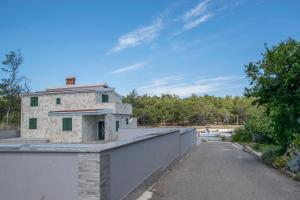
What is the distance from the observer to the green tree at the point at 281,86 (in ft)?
57.4

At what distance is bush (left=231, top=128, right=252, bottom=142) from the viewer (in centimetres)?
4319

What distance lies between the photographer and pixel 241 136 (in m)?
44.1

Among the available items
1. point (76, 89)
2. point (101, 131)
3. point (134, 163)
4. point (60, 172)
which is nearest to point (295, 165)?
point (134, 163)

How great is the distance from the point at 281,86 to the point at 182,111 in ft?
228

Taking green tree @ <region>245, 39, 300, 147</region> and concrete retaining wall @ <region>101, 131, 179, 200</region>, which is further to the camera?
green tree @ <region>245, 39, 300, 147</region>

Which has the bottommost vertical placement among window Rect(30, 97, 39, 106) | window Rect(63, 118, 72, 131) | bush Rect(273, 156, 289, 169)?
bush Rect(273, 156, 289, 169)

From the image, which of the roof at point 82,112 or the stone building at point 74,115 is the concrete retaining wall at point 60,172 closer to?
the roof at point 82,112

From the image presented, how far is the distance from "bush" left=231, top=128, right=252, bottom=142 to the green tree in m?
24.6

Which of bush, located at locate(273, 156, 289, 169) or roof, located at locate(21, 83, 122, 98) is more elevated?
roof, located at locate(21, 83, 122, 98)

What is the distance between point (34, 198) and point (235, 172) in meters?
10.0

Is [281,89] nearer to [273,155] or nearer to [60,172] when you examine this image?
[273,155]

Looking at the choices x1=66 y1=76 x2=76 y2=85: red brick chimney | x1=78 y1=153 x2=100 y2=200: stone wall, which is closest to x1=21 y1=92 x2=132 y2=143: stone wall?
x1=66 y1=76 x2=76 y2=85: red brick chimney

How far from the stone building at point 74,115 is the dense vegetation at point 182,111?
4342cm

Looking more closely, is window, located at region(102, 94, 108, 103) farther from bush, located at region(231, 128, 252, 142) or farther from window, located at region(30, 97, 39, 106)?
bush, located at region(231, 128, 252, 142)
